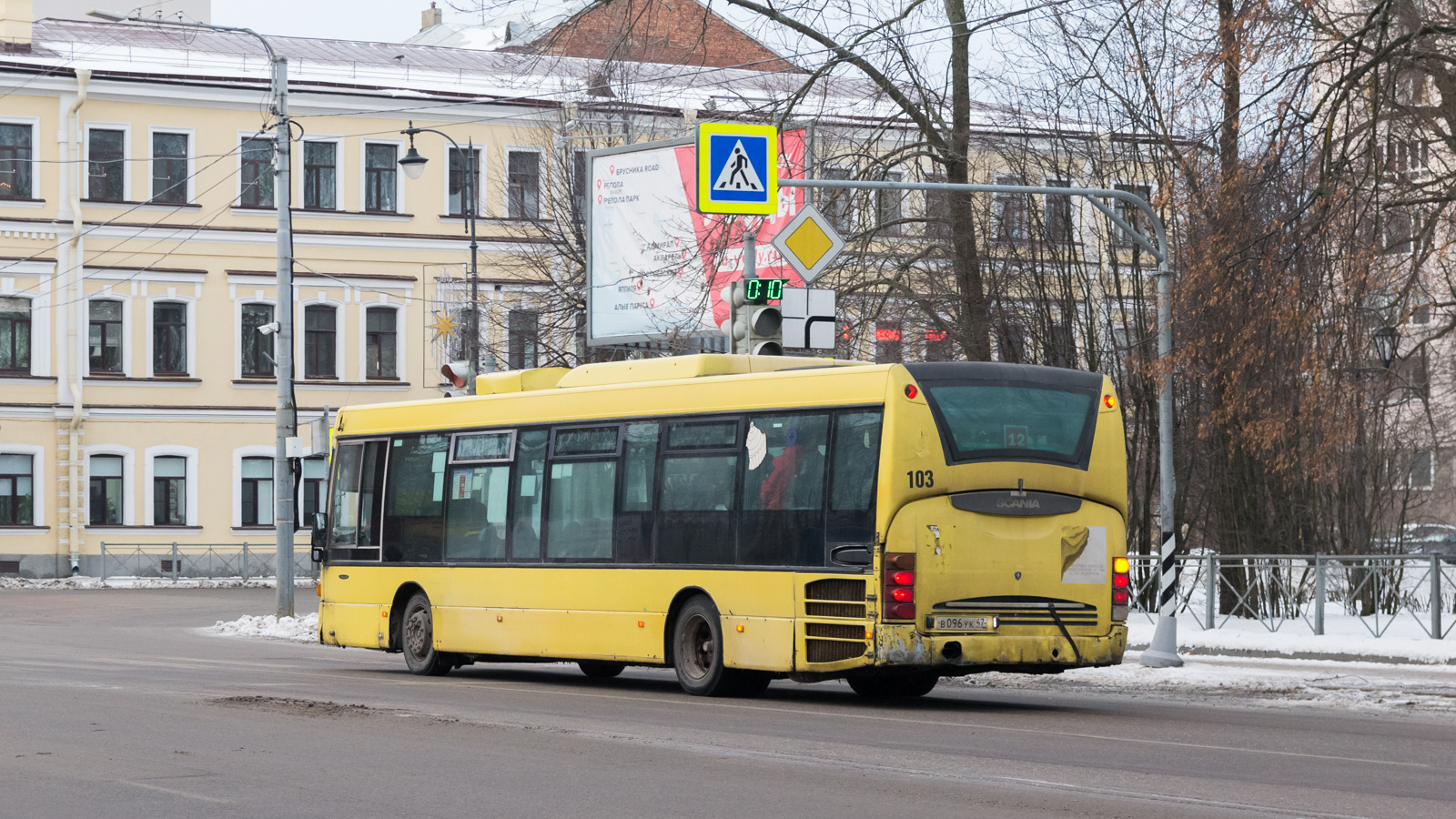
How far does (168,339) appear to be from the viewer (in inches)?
2044

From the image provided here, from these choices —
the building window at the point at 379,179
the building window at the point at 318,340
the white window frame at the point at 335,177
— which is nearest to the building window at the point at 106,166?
the white window frame at the point at 335,177

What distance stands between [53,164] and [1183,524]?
31.0m

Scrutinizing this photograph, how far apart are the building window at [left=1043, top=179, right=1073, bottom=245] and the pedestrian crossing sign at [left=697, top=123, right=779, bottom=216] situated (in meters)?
13.1

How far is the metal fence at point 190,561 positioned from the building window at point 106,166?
902cm

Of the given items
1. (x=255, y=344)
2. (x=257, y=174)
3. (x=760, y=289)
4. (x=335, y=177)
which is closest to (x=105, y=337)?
(x=255, y=344)

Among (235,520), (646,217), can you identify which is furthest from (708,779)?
(235,520)

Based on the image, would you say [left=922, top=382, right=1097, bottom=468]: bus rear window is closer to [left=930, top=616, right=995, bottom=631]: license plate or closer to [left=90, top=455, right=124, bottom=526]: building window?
[left=930, top=616, right=995, bottom=631]: license plate

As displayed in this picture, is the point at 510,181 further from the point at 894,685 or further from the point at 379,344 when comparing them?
the point at 894,685

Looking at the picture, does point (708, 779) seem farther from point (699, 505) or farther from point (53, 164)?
point (53, 164)

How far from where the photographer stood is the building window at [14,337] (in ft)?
165

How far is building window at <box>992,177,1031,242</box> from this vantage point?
115ft

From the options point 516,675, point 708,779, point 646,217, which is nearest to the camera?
point 708,779

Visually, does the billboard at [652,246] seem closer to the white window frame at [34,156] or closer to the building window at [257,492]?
the building window at [257,492]

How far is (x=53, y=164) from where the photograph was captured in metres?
50.2
